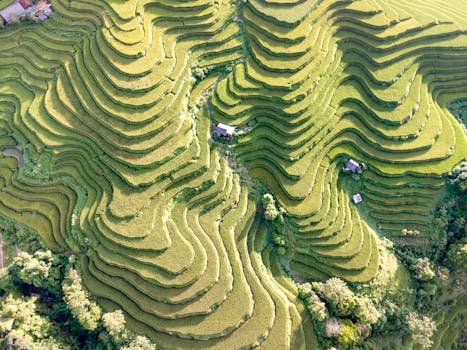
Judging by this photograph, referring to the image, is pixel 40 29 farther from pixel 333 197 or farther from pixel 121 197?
pixel 333 197

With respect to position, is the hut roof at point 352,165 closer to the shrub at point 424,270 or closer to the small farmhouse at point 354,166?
the small farmhouse at point 354,166

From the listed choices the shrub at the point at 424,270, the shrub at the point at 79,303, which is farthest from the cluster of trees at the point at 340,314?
the shrub at the point at 79,303

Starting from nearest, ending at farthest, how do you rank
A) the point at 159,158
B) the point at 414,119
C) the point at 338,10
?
the point at 159,158 → the point at 414,119 → the point at 338,10

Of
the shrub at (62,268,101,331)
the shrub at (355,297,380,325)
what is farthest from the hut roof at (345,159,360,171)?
the shrub at (62,268,101,331)

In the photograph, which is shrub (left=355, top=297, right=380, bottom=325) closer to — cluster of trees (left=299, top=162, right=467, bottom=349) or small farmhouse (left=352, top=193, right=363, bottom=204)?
cluster of trees (left=299, top=162, right=467, bottom=349)

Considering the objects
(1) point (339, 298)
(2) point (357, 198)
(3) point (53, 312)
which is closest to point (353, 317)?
(1) point (339, 298)

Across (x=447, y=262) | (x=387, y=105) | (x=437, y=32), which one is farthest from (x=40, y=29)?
(x=447, y=262)
